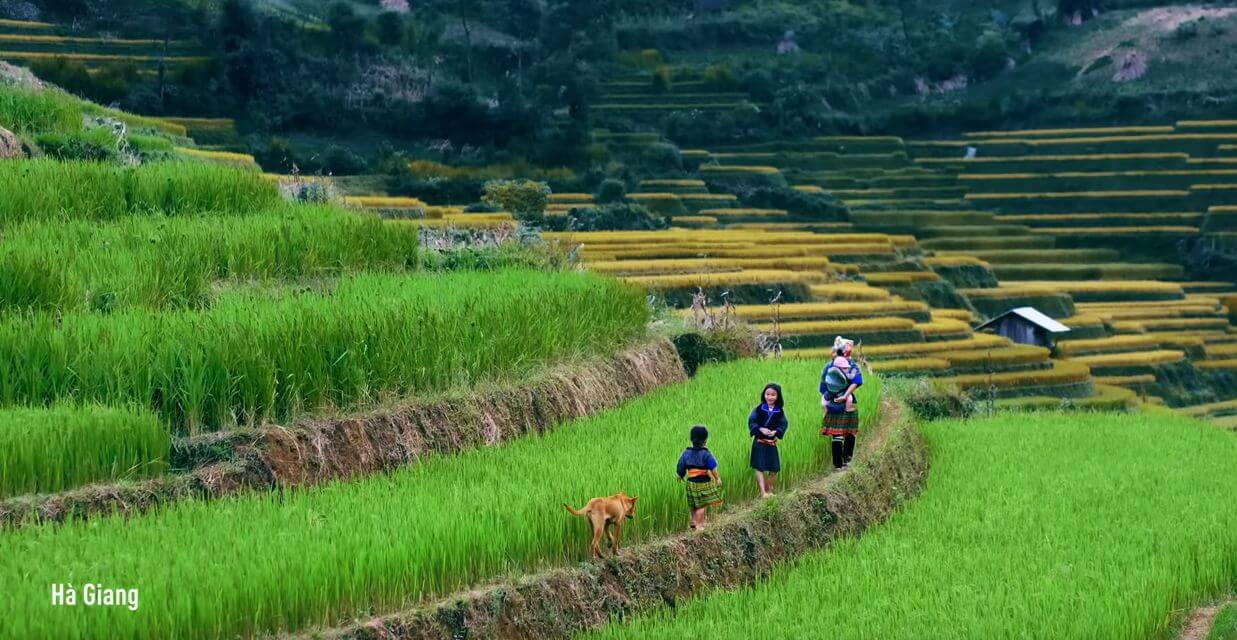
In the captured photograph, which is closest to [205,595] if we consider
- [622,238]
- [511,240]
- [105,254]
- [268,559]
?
[268,559]

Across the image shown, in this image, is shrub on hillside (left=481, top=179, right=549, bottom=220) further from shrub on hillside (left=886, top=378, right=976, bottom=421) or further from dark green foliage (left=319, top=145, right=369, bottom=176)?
shrub on hillside (left=886, top=378, right=976, bottom=421)

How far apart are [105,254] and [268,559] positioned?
575 cm

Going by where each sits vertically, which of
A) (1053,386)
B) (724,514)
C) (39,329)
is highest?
(39,329)

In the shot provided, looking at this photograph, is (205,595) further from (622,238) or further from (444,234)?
(622,238)

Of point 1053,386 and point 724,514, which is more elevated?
point 724,514

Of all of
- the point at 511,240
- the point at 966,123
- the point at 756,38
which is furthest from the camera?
the point at 756,38

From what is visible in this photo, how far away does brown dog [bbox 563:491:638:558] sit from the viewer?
30.4 feet

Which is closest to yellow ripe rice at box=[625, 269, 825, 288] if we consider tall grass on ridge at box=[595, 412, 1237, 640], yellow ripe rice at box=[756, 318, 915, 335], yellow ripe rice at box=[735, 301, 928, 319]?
yellow ripe rice at box=[735, 301, 928, 319]

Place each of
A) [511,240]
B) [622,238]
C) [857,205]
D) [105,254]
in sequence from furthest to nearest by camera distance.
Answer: [857,205] < [622,238] < [511,240] < [105,254]

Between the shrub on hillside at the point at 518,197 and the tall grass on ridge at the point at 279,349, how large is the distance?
23934 millimetres

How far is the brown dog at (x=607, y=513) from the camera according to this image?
9258 millimetres

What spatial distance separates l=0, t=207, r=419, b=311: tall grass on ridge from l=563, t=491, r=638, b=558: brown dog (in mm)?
4100

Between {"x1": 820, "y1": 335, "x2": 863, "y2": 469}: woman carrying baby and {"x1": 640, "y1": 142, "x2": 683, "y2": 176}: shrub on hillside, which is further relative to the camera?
{"x1": 640, "y1": 142, "x2": 683, "y2": 176}: shrub on hillside

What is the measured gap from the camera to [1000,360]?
31.3 meters
